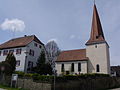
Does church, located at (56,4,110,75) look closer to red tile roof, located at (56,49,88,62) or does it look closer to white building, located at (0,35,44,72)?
red tile roof, located at (56,49,88,62)

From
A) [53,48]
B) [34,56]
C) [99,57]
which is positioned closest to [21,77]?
[34,56]

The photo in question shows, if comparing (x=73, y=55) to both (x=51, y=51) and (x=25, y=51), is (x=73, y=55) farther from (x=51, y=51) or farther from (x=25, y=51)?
(x=25, y=51)

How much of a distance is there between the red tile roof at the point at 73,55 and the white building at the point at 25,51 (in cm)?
708

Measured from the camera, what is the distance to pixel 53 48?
50250mm

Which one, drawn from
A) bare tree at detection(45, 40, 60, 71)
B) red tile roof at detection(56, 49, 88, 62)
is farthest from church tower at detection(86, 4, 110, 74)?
bare tree at detection(45, 40, 60, 71)

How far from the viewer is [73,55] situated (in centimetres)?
3981

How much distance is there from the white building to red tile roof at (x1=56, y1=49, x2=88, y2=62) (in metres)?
7.08

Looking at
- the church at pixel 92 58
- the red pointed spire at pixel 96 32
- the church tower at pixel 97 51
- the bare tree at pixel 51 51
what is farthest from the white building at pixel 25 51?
the red pointed spire at pixel 96 32

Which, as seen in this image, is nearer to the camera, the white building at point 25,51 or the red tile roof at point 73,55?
the white building at point 25,51

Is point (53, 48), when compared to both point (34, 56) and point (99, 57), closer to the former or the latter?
point (34, 56)

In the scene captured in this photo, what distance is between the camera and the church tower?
34016 mm

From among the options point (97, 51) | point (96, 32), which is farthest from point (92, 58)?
point (96, 32)

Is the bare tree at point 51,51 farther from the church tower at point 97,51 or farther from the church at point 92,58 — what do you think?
the church tower at point 97,51

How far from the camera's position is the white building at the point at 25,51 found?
117 ft
